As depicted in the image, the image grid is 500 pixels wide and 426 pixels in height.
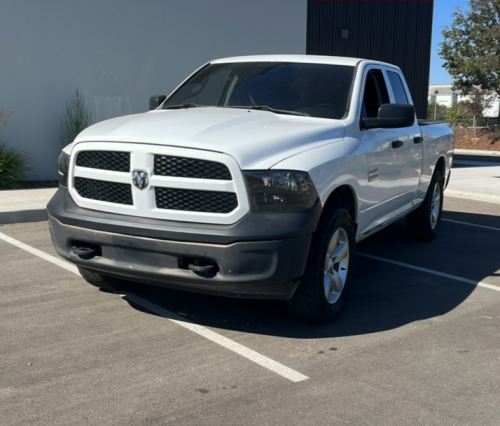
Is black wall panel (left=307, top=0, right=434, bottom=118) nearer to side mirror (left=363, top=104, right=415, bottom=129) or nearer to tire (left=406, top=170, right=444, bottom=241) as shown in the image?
tire (left=406, top=170, right=444, bottom=241)

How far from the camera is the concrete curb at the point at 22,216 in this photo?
912 centimetres

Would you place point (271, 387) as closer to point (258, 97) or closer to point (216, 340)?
point (216, 340)

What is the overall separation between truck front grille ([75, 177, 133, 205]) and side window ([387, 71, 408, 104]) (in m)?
3.54

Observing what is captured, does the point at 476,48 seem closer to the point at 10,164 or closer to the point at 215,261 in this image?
the point at 10,164

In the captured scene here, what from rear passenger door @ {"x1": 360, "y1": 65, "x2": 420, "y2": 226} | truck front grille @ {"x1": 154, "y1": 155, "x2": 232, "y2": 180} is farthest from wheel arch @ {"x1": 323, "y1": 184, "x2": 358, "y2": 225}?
truck front grille @ {"x1": 154, "y1": 155, "x2": 232, "y2": 180}

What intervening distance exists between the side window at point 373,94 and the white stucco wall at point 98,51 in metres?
7.94

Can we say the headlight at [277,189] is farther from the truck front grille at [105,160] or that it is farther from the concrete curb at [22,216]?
the concrete curb at [22,216]

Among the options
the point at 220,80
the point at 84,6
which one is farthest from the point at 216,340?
the point at 84,6

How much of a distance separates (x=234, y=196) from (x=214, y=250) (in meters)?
0.37

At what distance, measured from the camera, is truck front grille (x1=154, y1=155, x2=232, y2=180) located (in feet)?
14.6

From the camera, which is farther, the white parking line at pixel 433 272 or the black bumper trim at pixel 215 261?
the white parking line at pixel 433 272

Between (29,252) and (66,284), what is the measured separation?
150cm

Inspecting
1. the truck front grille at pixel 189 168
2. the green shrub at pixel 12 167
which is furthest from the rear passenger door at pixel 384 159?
the green shrub at pixel 12 167

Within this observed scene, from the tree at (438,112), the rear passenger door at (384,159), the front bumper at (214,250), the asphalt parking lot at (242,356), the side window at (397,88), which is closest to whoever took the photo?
the asphalt parking lot at (242,356)
